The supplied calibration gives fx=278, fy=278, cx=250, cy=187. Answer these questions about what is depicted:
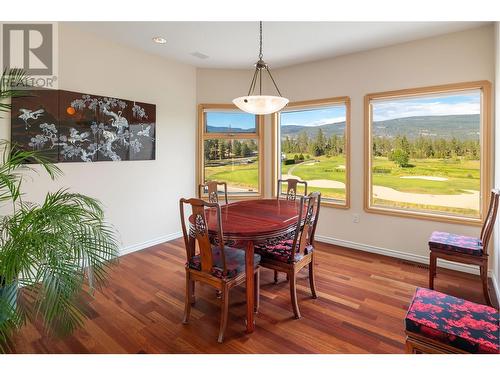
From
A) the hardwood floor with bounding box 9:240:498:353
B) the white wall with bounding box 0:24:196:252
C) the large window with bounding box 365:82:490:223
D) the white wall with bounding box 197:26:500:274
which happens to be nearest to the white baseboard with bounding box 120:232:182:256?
the white wall with bounding box 0:24:196:252

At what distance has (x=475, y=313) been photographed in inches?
58.4

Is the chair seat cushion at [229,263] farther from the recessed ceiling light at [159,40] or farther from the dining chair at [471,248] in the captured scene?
the recessed ceiling light at [159,40]

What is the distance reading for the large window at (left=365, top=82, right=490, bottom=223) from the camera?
10.3 ft

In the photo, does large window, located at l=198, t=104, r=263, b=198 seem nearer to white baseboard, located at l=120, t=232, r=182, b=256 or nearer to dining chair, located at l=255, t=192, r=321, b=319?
white baseboard, located at l=120, t=232, r=182, b=256

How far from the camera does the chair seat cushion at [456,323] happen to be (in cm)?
129

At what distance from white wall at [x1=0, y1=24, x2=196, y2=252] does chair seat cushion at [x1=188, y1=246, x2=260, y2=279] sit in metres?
1.87

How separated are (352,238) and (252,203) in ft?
5.65

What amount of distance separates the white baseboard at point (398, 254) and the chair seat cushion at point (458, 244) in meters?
0.70

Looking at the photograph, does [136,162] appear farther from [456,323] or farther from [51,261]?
[456,323]

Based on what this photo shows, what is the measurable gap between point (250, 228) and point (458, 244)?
1998 millimetres

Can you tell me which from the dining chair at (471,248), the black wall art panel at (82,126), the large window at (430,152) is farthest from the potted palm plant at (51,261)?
the large window at (430,152)

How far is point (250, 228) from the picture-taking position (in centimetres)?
213
